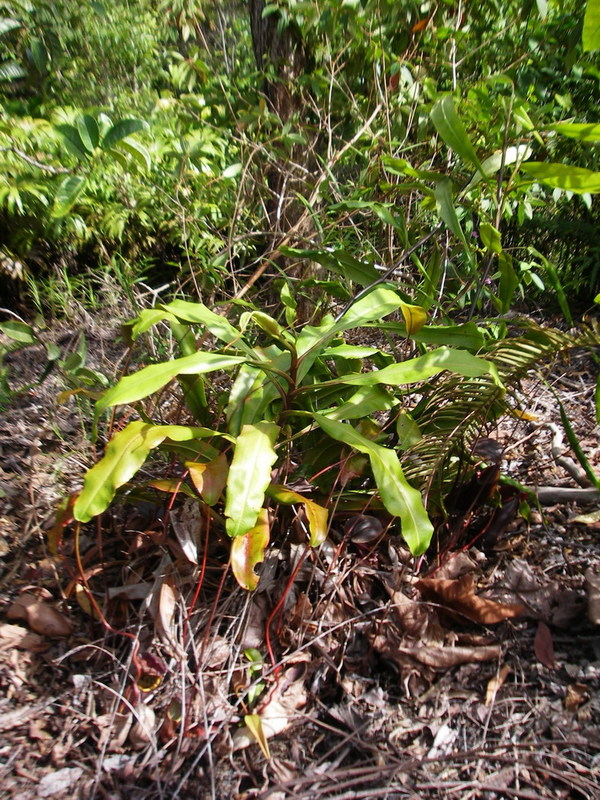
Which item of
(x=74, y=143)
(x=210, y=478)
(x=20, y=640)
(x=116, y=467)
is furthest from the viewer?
(x=20, y=640)

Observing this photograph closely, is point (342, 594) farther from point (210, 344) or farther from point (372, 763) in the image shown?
point (210, 344)

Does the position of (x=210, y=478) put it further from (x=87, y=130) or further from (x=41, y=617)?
(x=87, y=130)

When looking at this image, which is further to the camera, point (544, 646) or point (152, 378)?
point (544, 646)

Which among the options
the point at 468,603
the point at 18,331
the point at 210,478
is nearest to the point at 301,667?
the point at 468,603

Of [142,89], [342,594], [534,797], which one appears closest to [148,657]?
[342,594]

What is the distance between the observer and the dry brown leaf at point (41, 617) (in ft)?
5.26

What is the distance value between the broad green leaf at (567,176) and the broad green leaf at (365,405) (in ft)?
2.26

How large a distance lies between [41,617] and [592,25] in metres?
1.99

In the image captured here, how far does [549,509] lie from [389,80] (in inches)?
83.7

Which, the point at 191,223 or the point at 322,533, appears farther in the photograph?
the point at 191,223

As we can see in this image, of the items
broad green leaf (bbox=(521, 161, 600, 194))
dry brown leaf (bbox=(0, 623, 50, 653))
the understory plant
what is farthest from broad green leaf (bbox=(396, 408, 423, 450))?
dry brown leaf (bbox=(0, 623, 50, 653))

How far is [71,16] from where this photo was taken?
118 inches

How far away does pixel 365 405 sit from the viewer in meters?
1.61

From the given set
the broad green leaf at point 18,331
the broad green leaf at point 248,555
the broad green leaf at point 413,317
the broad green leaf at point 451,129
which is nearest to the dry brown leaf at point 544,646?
the broad green leaf at point 248,555
